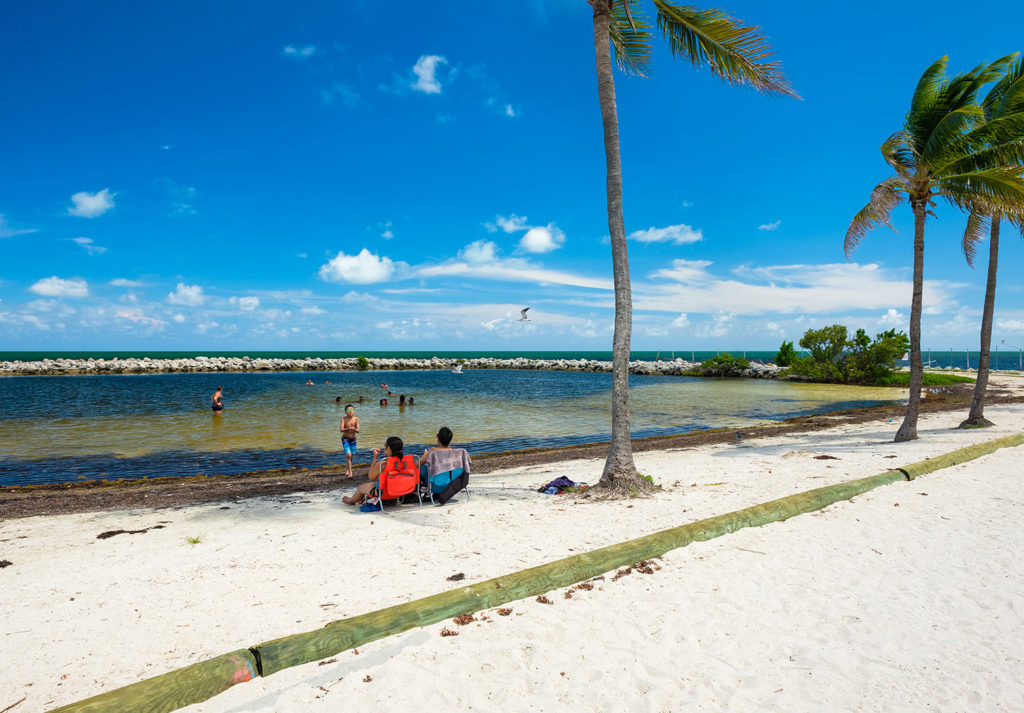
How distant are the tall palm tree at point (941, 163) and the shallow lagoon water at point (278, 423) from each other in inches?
368

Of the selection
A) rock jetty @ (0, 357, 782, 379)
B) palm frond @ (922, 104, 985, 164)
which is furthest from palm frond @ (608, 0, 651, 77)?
rock jetty @ (0, 357, 782, 379)

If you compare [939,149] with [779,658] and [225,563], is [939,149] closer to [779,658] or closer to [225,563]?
[779,658]

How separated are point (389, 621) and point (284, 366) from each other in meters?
77.3

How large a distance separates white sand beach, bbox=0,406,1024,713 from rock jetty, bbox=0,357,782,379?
175ft

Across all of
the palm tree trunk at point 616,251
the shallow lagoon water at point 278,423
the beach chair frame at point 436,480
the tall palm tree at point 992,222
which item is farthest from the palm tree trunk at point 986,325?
the beach chair frame at point 436,480

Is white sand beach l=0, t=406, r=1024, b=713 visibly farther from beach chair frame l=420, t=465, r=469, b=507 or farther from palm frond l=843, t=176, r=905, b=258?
palm frond l=843, t=176, r=905, b=258

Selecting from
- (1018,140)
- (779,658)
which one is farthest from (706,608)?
(1018,140)

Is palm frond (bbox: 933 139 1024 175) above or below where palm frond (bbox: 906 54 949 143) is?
below

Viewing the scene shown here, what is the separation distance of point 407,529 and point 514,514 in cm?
160

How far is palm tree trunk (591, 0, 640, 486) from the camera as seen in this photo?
8781 mm

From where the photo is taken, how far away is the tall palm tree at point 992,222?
40.0 feet

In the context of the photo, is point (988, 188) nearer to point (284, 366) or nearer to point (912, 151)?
point (912, 151)

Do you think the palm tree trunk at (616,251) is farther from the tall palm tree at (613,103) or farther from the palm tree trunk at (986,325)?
the palm tree trunk at (986,325)

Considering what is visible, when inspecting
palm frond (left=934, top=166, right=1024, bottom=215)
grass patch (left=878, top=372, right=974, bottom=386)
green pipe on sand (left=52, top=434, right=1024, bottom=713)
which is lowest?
green pipe on sand (left=52, top=434, right=1024, bottom=713)
